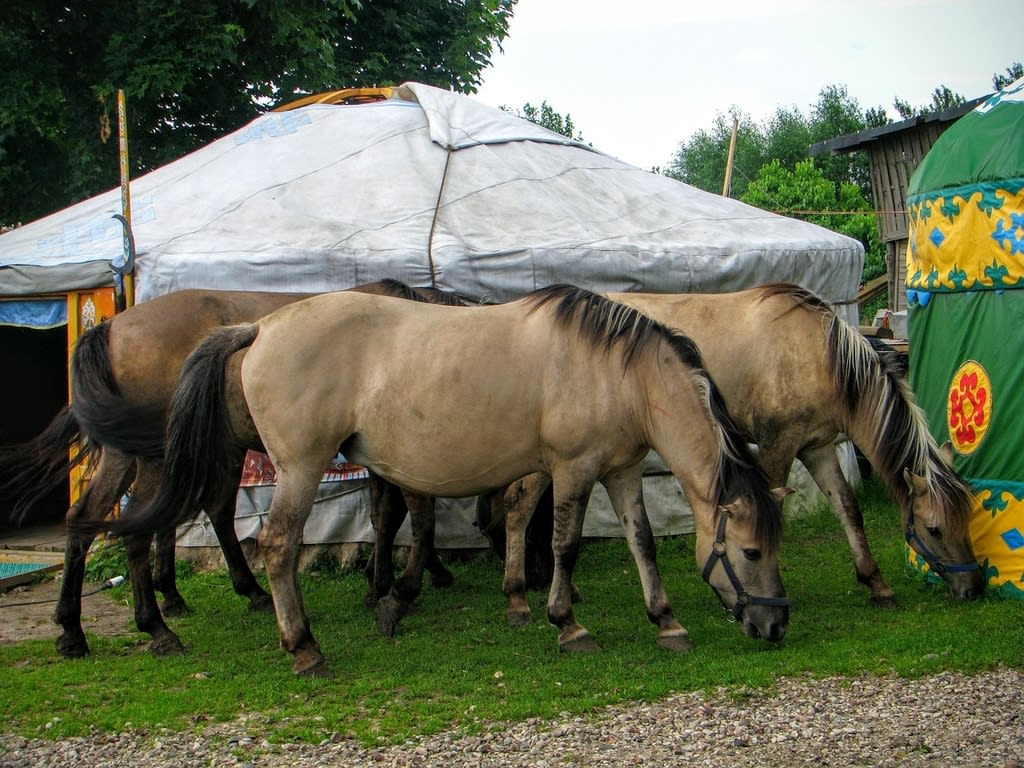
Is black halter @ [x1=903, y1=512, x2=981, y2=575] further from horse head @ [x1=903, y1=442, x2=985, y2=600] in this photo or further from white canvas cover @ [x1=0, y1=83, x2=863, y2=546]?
white canvas cover @ [x1=0, y1=83, x2=863, y2=546]

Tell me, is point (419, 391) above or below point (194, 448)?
above

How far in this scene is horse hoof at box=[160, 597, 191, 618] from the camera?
6.18 metres

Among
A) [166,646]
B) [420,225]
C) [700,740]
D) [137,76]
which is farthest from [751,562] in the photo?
[137,76]

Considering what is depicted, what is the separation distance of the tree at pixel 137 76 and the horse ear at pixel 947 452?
780cm

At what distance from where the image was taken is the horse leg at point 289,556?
4.84 meters

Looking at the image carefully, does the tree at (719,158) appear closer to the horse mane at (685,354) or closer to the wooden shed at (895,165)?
the wooden shed at (895,165)

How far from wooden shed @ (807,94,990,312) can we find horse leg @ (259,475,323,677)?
12857 mm

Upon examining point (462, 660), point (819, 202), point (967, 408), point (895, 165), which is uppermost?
point (895, 165)

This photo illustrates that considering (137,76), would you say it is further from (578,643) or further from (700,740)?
(700,740)

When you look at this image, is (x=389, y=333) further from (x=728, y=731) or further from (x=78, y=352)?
(x=728, y=731)

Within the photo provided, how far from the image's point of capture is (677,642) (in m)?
5.04

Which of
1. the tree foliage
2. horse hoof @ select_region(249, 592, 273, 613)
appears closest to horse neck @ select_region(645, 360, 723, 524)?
horse hoof @ select_region(249, 592, 273, 613)

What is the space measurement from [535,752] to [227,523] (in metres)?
3.12

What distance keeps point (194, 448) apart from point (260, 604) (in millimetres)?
1667
